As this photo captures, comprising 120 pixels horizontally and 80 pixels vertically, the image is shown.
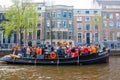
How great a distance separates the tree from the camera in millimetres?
47812

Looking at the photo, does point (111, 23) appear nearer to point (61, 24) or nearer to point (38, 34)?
point (61, 24)

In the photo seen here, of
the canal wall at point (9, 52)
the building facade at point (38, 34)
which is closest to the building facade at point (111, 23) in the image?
the building facade at point (38, 34)

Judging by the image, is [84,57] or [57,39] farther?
[57,39]

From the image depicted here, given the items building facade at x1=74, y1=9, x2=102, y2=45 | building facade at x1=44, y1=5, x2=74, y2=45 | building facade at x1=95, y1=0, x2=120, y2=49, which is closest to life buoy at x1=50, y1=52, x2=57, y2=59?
building facade at x1=44, y1=5, x2=74, y2=45

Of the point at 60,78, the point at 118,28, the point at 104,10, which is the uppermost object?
the point at 104,10

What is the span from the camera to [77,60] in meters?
28.2

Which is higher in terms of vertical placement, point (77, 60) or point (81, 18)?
point (81, 18)

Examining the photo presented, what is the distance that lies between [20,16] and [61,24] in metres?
15.2

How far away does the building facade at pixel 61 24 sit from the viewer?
A: 6075 centimetres

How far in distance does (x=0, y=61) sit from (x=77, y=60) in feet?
30.7

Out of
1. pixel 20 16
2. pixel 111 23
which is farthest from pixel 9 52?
pixel 111 23

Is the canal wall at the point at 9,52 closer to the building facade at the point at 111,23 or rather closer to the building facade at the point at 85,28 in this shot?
the building facade at the point at 111,23

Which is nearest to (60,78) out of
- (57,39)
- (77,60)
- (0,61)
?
(77,60)

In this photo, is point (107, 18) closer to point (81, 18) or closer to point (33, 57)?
point (81, 18)
